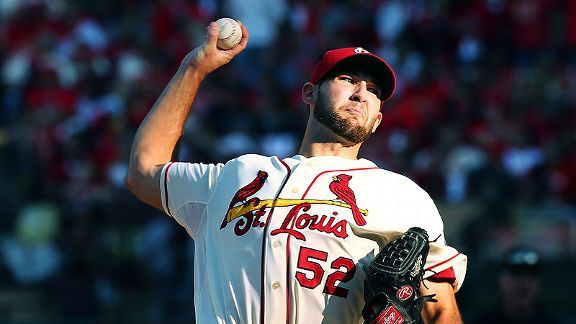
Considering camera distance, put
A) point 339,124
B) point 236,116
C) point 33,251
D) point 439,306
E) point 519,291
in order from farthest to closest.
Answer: point 236,116 < point 33,251 < point 519,291 < point 339,124 < point 439,306

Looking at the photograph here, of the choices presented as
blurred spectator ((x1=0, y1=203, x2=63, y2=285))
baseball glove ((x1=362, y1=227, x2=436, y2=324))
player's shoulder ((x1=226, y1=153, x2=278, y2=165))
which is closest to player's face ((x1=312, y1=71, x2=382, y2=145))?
player's shoulder ((x1=226, y1=153, x2=278, y2=165))

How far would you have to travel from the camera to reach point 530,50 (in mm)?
11805

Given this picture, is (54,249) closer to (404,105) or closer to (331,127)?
(404,105)

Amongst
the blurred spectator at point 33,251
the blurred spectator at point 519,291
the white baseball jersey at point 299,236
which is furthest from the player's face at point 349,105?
the blurred spectator at point 33,251

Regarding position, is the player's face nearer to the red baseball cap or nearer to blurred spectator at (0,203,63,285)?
the red baseball cap

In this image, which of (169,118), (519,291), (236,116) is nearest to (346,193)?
(169,118)

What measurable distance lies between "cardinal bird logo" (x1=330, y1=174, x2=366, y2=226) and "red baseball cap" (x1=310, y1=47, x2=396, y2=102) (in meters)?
0.43

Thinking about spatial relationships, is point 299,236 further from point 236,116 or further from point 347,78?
point 236,116

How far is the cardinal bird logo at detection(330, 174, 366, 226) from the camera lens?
3.46m

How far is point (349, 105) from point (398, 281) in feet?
2.50

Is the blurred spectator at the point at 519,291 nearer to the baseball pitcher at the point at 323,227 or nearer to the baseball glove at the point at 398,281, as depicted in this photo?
the baseball pitcher at the point at 323,227

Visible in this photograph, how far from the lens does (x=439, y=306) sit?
11.2 ft

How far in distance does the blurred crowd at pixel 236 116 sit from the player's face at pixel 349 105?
17.2 feet

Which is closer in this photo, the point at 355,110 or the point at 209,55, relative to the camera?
the point at 355,110
